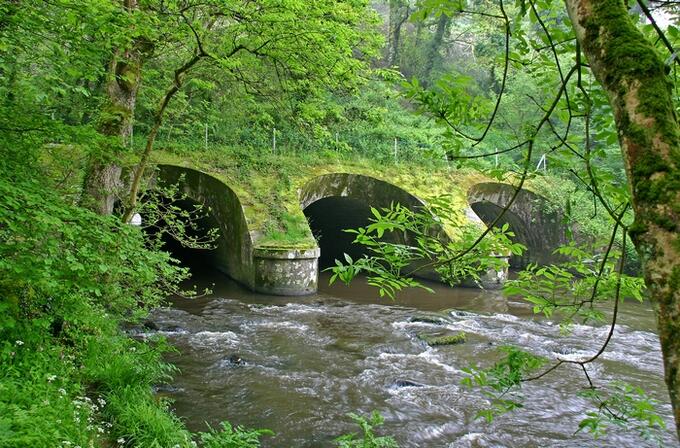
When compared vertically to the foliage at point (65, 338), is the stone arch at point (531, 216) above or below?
above

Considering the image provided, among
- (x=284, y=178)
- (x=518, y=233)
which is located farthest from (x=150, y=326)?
(x=518, y=233)

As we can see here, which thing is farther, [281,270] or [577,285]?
[281,270]

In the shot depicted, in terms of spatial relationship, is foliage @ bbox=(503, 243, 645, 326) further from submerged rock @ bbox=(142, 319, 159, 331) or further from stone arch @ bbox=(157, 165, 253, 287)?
stone arch @ bbox=(157, 165, 253, 287)

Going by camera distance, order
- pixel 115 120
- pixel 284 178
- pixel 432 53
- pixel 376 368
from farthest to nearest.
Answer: pixel 432 53
pixel 284 178
pixel 376 368
pixel 115 120

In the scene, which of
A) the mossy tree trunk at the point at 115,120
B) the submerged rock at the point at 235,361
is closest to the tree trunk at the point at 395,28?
the mossy tree trunk at the point at 115,120

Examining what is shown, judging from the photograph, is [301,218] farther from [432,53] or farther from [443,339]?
[432,53]

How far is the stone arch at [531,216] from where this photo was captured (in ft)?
57.2

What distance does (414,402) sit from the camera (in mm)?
6301

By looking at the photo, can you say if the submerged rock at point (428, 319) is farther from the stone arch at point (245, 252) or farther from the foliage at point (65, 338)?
the foliage at point (65, 338)

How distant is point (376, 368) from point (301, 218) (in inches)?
258

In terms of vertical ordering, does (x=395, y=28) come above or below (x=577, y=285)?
above

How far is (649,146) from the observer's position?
3.71 feet

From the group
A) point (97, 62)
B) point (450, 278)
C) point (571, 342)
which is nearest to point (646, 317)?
point (571, 342)

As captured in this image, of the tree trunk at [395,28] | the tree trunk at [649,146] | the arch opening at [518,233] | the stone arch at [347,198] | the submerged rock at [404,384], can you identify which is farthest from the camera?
the tree trunk at [395,28]
